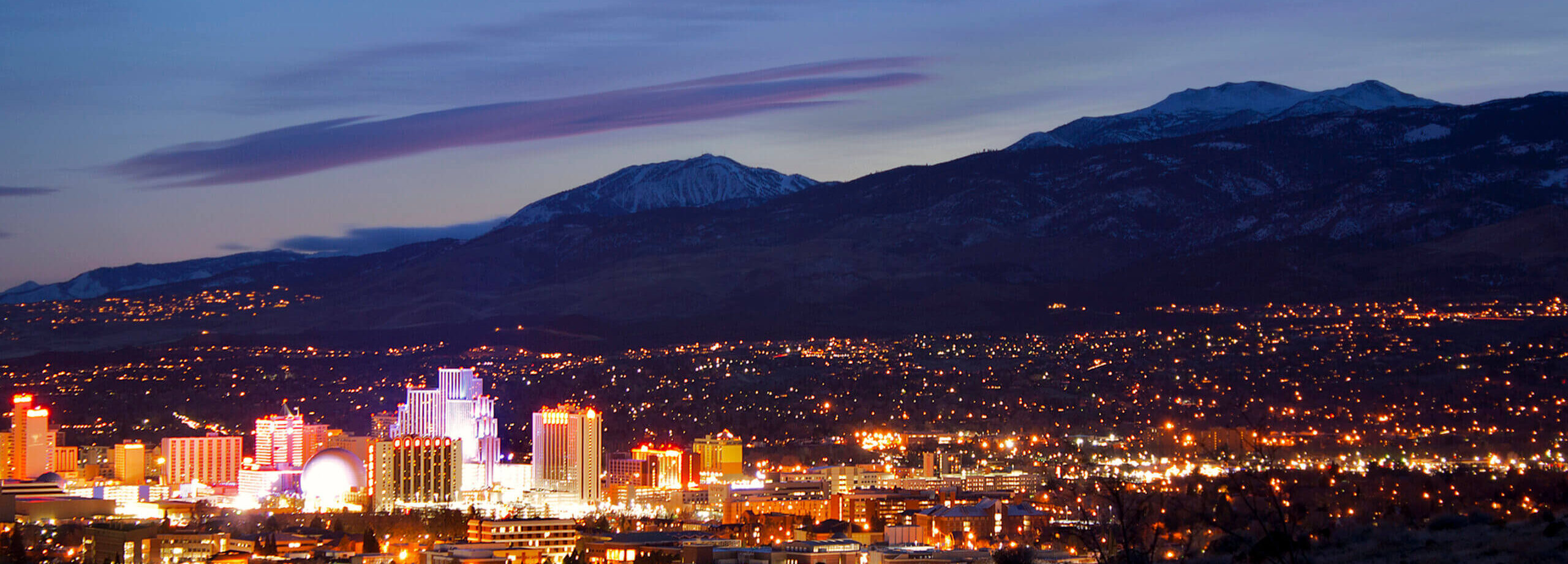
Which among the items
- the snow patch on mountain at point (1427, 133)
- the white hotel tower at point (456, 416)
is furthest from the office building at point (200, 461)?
the snow patch on mountain at point (1427, 133)

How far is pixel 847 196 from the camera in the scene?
556 feet

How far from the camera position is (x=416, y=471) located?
292ft

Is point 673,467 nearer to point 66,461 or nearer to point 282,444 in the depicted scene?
point 282,444

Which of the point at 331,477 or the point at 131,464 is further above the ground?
the point at 131,464

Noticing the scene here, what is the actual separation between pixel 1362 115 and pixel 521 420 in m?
73.3

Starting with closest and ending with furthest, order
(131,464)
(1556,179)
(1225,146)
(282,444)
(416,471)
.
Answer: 1. (416,471)
2. (131,464)
3. (282,444)
4. (1556,179)
5. (1225,146)

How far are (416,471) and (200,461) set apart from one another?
12.9 metres

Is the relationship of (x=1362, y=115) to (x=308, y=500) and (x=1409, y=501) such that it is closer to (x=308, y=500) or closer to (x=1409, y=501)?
(x=308, y=500)

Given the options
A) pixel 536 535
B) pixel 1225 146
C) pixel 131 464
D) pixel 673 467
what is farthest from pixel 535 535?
pixel 1225 146

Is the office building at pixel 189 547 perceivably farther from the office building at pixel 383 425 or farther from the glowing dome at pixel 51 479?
the office building at pixel 383 425

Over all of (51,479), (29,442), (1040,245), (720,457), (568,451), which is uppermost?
(1040,245)

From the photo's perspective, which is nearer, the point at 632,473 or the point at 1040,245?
the point at 632,473

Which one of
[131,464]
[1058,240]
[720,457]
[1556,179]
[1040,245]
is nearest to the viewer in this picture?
[720,457]

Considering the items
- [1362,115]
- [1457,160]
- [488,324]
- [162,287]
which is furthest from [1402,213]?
[162,287]
